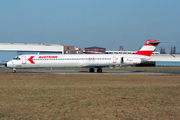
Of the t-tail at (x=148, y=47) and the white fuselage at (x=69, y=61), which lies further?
the t-tail at (x=148, y=47)

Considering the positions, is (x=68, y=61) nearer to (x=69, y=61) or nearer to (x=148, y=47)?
(x=69, y=61)

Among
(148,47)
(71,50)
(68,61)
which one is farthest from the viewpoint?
(71,50)

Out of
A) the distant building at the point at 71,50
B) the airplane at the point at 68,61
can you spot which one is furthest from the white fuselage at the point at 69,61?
the distant building at the point at 71,50

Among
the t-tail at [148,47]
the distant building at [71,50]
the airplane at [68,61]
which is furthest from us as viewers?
the distant building at [71,50]

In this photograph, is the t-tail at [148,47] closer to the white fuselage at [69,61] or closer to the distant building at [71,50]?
the white fuselage at [69,61]

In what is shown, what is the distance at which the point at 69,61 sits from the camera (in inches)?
1731

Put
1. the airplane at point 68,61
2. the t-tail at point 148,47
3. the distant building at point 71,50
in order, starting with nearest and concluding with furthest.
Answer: the airplane at point 68,61, the t-tail at point 148,47, the distant building at point 71,50

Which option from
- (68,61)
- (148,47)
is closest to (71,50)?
(148,47)

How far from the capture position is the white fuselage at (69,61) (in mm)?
43719

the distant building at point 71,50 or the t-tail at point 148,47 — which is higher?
the distant building at point 71,50

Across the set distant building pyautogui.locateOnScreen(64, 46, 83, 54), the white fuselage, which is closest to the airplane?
the white fuselage

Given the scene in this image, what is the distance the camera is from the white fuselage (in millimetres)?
43719

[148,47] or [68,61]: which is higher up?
[148,47]

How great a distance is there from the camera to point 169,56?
9381cm
